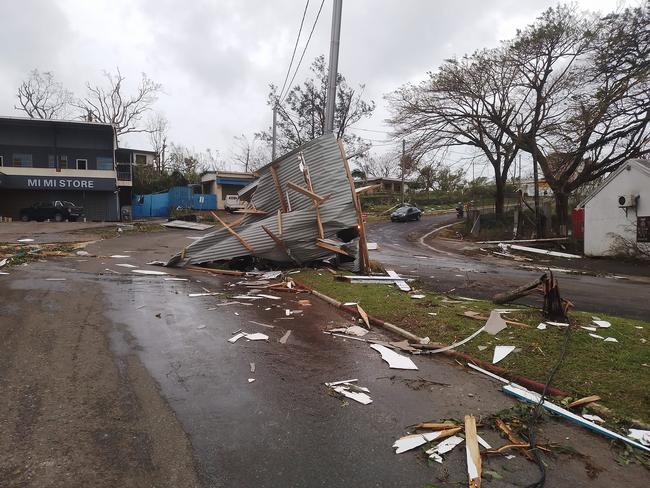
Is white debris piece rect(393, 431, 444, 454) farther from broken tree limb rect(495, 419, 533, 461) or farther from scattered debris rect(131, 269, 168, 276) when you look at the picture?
scattered debris rect(131, 269, 168, 276)

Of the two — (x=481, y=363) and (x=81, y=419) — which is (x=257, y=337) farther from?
A: (x=481, y=363)

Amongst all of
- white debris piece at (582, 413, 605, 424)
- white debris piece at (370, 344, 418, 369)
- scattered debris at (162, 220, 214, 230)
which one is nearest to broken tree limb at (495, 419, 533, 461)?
white debris piece at (582, 413, 605, 424)

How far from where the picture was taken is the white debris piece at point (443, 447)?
3311 millimetres

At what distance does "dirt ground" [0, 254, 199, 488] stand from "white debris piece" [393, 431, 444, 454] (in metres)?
1.47

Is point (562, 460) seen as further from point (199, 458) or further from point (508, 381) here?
point (199, 458)

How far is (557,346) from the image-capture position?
5.53 metres

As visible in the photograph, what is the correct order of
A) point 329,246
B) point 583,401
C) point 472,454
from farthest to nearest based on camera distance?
point 329,246 → point 583,401 → point 472,454

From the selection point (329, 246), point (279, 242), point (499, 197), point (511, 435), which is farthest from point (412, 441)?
point (499, 197)

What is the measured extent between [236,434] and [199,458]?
405 millimetres

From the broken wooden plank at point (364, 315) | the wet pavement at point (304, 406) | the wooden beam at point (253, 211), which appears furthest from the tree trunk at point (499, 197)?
the wet pavement at point (304, 406)

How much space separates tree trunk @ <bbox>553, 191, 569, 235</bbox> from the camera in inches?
1019

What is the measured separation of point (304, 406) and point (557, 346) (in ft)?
11.0

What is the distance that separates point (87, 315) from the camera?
7121 millimetres

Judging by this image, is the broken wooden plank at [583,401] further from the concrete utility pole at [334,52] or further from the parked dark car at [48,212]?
the parked dark car at [48,212]
